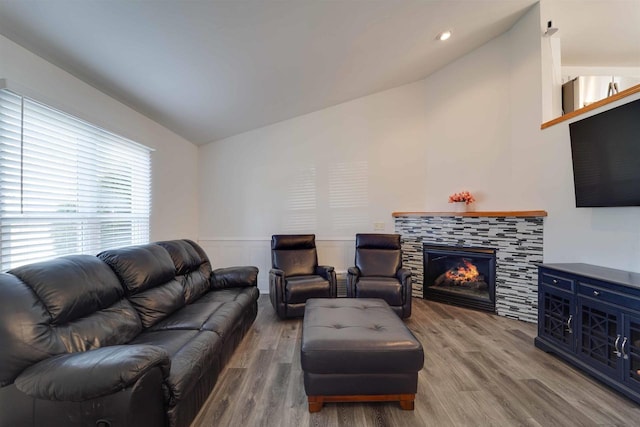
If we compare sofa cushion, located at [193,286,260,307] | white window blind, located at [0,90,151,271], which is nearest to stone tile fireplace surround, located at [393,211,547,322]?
sofa cushion, located at [193,286,260,307]

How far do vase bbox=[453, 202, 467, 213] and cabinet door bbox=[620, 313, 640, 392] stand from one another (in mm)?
2079

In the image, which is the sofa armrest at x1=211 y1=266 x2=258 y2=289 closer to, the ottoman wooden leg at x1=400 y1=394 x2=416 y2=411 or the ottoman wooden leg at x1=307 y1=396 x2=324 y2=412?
the ottoman wooden leg at x1=307 y1=396 x2=324 y2=412

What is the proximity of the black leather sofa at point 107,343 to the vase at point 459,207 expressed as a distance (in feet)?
10.8

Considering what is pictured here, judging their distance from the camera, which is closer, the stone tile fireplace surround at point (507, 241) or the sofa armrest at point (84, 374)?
the sofa armrest at point (84, 374)

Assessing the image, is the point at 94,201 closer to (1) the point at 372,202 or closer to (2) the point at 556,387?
(1) the point at 372,202

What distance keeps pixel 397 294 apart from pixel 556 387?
1.45 metres

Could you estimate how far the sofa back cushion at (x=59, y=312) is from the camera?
47.6 inches

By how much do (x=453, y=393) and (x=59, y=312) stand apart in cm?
A: 255

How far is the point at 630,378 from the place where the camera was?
68.2 inches

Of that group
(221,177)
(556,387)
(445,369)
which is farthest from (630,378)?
(221,177)

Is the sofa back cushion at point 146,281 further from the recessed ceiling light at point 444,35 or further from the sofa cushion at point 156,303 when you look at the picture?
the recessed ceiling light at point 444,35

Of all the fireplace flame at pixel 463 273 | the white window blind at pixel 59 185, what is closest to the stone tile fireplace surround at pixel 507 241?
the fireplace flame at pixel 463 273

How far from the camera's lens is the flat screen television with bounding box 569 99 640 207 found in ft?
6.53

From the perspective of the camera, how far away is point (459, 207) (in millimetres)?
3768
